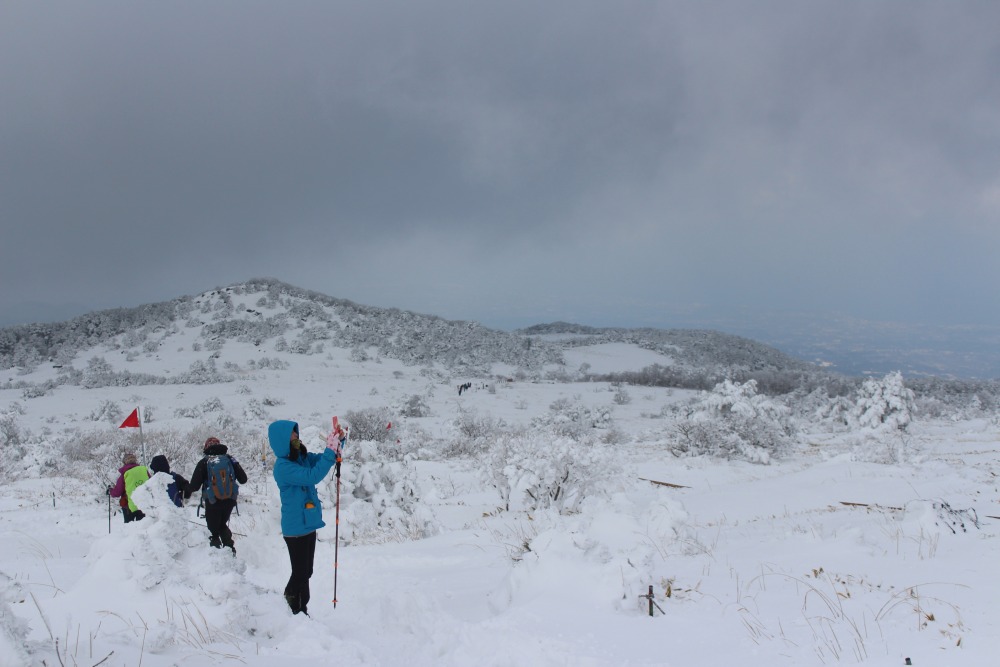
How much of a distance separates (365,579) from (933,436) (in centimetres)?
2849

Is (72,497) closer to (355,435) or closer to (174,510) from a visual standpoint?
(355,435)

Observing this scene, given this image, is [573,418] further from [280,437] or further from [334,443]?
[280,437]

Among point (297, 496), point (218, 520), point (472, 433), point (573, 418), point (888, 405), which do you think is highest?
point (297, 496)

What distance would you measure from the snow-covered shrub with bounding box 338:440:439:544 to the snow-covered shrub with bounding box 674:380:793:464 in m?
13.6

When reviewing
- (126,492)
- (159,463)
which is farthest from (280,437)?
(126,492)

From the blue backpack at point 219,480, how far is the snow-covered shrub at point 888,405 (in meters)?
21.2

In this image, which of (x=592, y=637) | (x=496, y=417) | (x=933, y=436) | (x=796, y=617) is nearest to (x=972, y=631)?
(x=796, y=617)

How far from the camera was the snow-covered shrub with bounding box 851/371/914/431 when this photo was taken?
20.3 metres

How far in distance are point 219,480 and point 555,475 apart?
6346mm

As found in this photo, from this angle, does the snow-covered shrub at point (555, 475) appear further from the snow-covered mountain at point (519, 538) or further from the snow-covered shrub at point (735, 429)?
the snow-covered shrub at point (735, 429)

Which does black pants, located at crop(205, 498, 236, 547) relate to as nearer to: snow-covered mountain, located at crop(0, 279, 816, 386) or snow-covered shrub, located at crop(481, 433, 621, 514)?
snow-covered shrub, located at crop(481, 433, 621, 514)

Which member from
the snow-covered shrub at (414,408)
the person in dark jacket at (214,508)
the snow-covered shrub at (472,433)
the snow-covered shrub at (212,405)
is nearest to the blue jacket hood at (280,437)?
the person in dark jacket at (214,508)

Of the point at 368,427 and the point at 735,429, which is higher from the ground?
the point at 735,429

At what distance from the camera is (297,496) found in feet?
16.8
